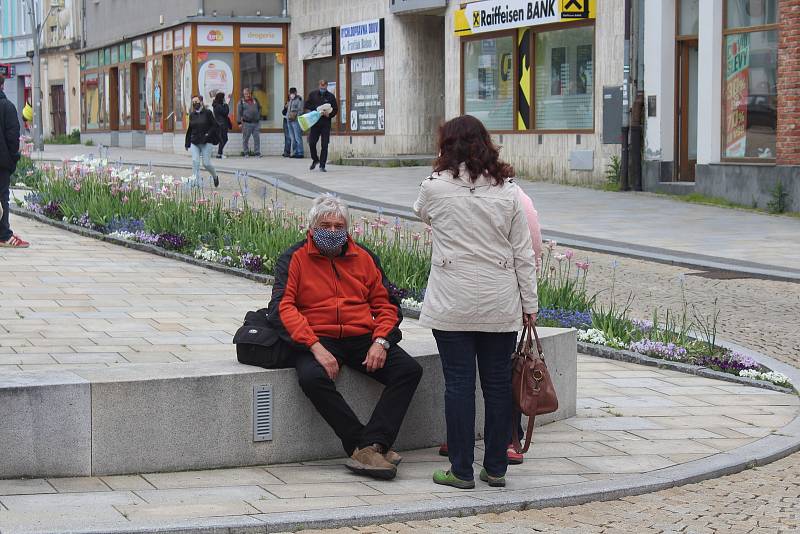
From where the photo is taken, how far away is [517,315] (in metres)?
6.46

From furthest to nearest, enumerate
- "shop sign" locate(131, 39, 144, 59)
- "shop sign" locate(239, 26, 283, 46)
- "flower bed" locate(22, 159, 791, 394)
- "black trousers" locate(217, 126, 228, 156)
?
"shop sign" locate(131, 39, 144, 59) < "shop sign" locate(239, 26, 283, 46) < "black trousers" locate(217, 126, 228, 156) < "flower bed" locate(22, 159, 791, 394)

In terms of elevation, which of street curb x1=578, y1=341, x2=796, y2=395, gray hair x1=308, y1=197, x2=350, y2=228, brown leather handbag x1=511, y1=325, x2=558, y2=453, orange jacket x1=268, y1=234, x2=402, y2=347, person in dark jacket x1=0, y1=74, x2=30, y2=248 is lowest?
street curb x1=578, y1=341, x2=796, y2=395

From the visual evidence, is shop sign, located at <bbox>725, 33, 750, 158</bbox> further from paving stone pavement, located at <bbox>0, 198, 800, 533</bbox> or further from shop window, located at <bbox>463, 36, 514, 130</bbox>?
paving stone pavement, located at <bbox>0, 198, 800, 533</bbox>

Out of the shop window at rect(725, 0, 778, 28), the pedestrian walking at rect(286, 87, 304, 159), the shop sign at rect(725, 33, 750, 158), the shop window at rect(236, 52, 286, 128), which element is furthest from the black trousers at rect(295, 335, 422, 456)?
the shop window at rect(236, 52, 286, 128)

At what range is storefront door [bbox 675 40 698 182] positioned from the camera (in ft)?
78.5

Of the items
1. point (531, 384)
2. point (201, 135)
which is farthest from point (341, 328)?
point (201, 135)

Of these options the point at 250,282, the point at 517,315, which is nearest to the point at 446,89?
the point at 250,282

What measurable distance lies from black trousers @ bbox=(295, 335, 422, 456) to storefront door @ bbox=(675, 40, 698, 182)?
58.5 ft

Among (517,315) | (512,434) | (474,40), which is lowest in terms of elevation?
(512,434)

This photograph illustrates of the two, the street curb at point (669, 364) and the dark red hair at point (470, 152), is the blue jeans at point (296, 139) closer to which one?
the street curb at point (669, 364)

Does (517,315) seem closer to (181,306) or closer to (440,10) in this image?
(181,306)

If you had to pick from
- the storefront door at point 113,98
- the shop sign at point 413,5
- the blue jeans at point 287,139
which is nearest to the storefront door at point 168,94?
the blue jeans at point 287,139

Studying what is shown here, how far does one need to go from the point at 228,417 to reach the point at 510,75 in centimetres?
2319

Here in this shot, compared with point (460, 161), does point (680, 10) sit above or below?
above
